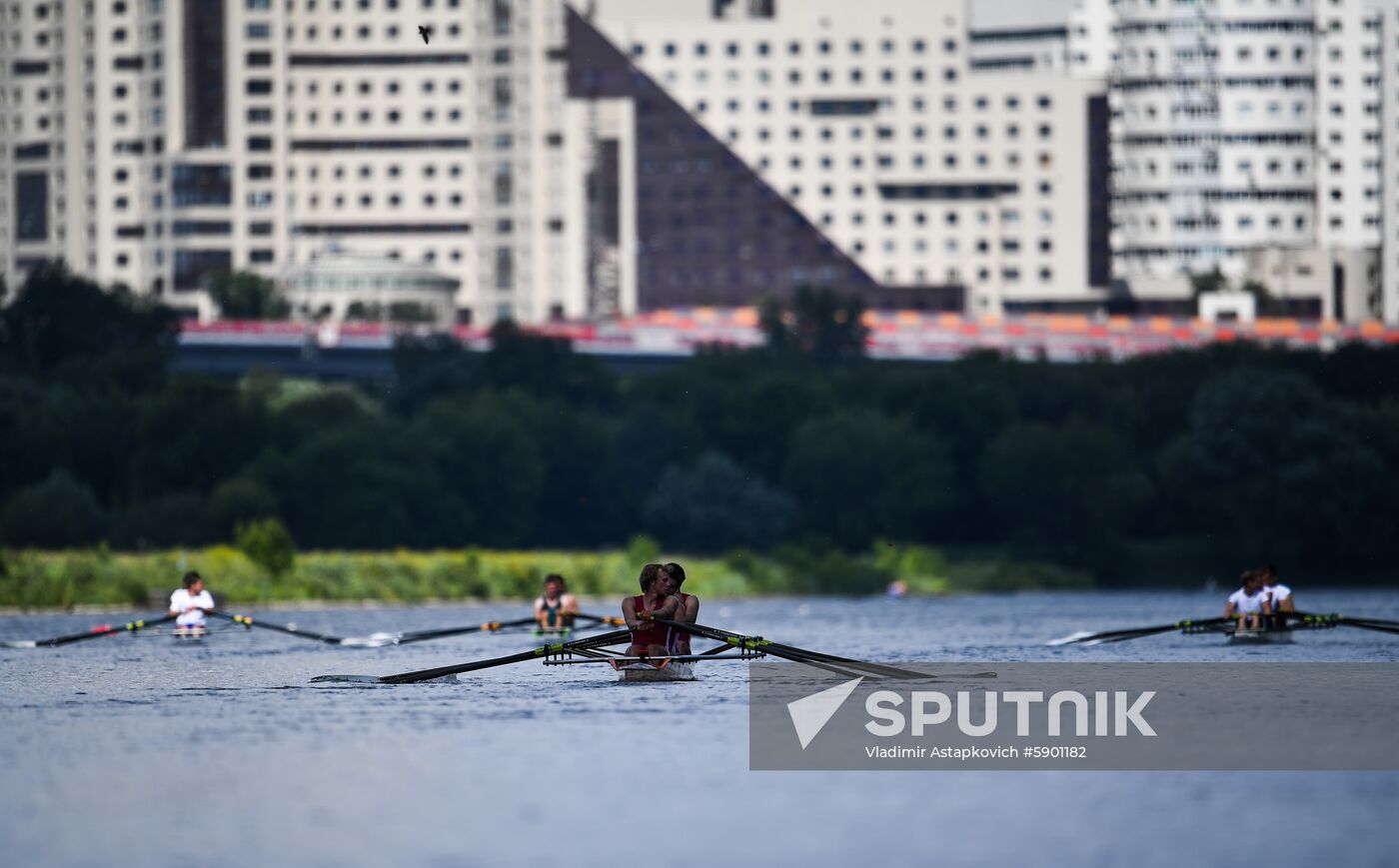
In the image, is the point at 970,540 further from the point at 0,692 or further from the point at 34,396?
the point at 0,692

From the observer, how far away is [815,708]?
3759cm

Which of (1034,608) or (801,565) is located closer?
(1034,608)

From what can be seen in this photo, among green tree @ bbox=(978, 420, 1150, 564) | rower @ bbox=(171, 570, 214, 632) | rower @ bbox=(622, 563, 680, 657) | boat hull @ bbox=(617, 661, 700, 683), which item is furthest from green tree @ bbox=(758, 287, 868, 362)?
rower @ bbox=(622, 563, 680, 657)

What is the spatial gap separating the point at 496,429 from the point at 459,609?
36.7 m

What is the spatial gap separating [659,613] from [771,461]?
284ft

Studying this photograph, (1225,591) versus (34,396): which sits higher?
(34,396)

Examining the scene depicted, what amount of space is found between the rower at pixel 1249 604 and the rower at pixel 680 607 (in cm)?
1444

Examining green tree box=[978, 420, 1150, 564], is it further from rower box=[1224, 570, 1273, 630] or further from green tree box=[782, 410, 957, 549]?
rower box=[1224, 570, 1273, 630]

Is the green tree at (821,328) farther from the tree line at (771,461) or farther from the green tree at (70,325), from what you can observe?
the green tree at (70,325)

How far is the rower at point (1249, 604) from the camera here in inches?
1986

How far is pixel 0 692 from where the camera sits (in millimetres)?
43312

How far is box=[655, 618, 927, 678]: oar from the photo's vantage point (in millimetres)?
39656

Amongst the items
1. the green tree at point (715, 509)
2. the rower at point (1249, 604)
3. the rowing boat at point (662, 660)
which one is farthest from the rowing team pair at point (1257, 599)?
the green tree at point (715, 509)

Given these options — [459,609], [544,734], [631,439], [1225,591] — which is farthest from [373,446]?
[544,734]
